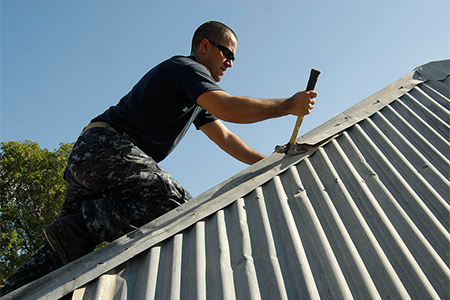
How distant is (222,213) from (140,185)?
84 cm

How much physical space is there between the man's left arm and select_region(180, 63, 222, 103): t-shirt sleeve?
3.65ft

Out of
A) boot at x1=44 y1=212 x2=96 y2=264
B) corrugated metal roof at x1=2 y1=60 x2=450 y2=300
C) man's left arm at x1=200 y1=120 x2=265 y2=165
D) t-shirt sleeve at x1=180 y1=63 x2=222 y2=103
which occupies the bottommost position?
corrugated metal roof at x1=2 y1=60 x2=450 y2=300

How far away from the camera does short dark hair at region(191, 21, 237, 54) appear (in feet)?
12.9

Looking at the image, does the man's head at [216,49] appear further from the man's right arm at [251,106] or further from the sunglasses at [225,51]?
the man's right arm at [251,106]

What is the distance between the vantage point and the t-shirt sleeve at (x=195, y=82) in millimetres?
3084

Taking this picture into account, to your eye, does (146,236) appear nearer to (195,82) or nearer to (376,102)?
(195,82)

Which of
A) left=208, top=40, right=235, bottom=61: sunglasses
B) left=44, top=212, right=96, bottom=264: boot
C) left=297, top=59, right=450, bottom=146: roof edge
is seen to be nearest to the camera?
left=44, top=212, right=96, bottom=264: boot

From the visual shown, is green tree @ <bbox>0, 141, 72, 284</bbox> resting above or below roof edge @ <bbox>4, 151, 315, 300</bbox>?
above

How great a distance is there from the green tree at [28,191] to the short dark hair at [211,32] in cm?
1427

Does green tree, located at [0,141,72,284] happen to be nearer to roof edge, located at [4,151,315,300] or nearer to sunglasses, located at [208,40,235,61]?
sunglasses, located at [208,40,235,61]

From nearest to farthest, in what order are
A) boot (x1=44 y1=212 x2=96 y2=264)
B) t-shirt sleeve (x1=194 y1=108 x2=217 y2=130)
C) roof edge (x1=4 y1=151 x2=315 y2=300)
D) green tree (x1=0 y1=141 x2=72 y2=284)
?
1. roof edge (x1=4 y1=151 x2=315 y2=300)
2. boot (x1=44 y1=212 x2=96 y2=264)
3. t-shirt sleeve (x1=194 y1=108 x2=217 y2=130)
4. green tree (x1=0 y1=141 x2=72 y2=284)

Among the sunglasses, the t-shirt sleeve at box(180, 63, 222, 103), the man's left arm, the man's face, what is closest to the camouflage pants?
the t-shirt sleeve at box(180, 63, 222, 103)

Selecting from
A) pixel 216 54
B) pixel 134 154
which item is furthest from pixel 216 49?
pixel 134 154

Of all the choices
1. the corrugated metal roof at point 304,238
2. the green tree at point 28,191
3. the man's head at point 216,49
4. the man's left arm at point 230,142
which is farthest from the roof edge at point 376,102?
the green tree at point 28,191
